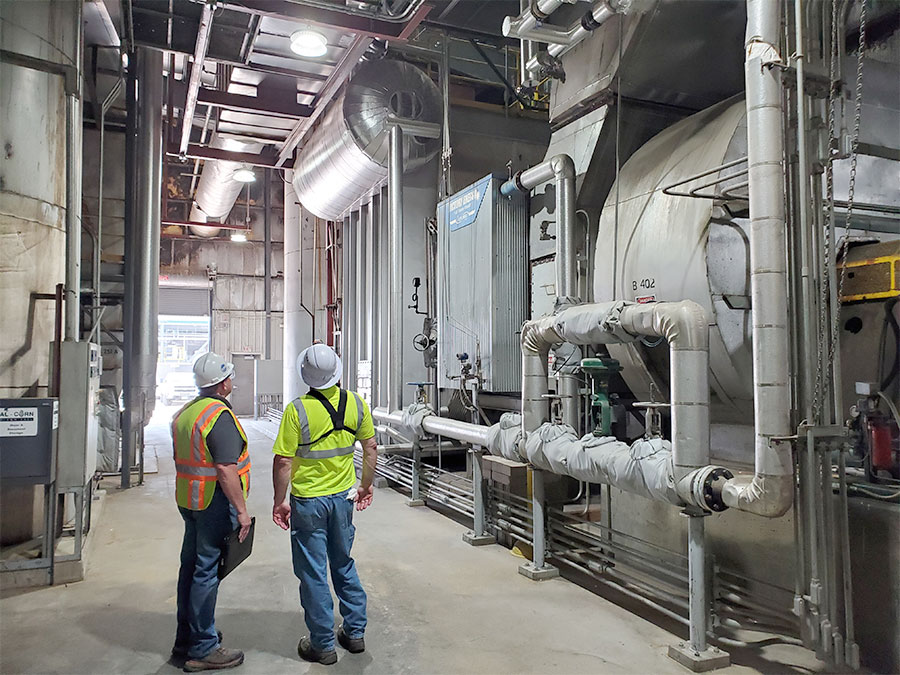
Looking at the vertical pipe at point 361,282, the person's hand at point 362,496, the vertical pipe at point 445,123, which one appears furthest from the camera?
the vertical pipe at point 361,282

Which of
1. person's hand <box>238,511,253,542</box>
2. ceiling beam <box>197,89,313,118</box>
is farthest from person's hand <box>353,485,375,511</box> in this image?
ceiling beam <box>197,89,313,118</box>

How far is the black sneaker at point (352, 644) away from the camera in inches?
138

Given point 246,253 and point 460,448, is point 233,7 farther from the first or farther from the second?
point 246,253

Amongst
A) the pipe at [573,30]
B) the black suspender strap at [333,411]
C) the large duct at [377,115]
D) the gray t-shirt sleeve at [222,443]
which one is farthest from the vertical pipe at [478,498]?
the large duct at [377,115]

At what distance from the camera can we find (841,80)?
11.5 ft

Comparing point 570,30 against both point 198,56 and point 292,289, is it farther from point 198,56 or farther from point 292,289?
point 292,289

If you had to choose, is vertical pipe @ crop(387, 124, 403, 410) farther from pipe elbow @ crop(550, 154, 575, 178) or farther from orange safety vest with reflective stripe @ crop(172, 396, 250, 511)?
orange safety vest with reflective stripe @ crop(172, 396, 250, 511)

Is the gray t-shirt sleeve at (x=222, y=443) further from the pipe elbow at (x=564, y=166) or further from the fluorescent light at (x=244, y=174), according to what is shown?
the fluorescent light at (x=244, y=174)

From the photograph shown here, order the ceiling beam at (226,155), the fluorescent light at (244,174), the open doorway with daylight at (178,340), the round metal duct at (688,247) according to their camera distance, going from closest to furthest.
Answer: the round metal duct at (688,247)
the ceiling beam at (226,155)
the fluorescent light at (244,174)
the open doorway with daylight at (178,340)

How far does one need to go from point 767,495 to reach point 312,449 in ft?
7.17

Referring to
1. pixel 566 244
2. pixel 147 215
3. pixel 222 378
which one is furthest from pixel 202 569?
pixel 147 215

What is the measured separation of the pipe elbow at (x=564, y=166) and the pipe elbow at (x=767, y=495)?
2.91 m

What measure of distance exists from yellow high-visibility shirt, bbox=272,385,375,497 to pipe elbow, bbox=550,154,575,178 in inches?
111

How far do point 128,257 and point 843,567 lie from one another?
7.62 m
